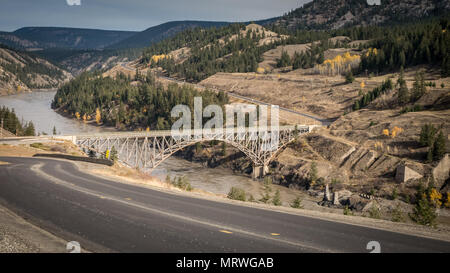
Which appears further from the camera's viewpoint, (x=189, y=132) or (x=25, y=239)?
(x=189, y=132)

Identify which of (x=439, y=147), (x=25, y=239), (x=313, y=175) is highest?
(x=25, y=239)

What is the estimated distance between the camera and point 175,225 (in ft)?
38.1

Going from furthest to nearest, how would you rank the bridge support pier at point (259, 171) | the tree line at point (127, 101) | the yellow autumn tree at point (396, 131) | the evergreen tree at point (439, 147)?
the tree line at point (127, 101), the bridge support pier at point (259, 171), the yellow autumn tree at point (396, 131), the evergreen tree at point (439, 147)

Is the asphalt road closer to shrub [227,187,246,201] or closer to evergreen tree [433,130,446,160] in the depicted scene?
shrub [227,187,246,201]

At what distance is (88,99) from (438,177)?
406 ft

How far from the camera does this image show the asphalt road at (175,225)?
9.88 m

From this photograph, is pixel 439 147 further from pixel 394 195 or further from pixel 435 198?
pixel 394 195

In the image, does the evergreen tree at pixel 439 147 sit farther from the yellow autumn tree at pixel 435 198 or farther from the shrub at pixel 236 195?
the shrub at pixel 236 195

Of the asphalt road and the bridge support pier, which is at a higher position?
the asphalt road

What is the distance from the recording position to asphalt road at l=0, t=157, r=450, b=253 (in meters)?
9.88

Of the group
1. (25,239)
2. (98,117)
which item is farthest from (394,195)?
(98,117)

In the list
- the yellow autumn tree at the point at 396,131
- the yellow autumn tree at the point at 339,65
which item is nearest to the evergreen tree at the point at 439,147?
the yellow autumn tree at the point at 396,131

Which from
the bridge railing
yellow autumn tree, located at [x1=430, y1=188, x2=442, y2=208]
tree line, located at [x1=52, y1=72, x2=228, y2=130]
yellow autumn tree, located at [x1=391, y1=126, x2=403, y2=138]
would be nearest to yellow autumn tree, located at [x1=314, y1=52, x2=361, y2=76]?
tree line, located at [x1=52, y1=72, x2=228, y2=130]
